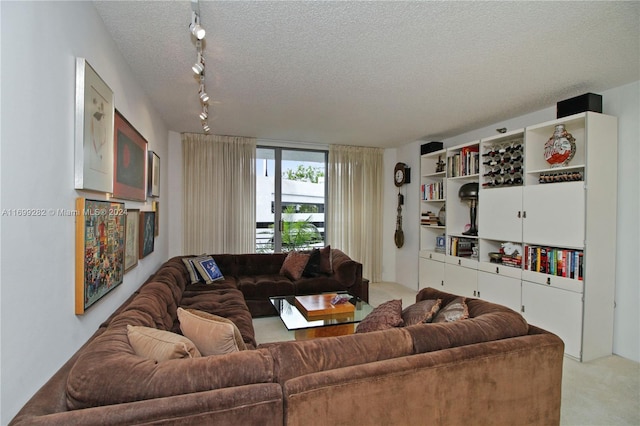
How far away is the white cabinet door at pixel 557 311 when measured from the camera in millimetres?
2928

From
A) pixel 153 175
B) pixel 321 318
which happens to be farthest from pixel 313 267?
pixel 153 175

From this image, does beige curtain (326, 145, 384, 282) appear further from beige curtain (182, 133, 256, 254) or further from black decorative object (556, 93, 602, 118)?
black decorative object (556, 93, 602, 118)

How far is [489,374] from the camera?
1454 mm

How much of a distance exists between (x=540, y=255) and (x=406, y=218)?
8.53 feet

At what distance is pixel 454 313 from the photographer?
1.79m

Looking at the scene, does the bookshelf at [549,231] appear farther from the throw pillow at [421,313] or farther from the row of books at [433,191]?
the throw pillow at [421,313]

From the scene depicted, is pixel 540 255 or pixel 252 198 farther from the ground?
pixel 252 198

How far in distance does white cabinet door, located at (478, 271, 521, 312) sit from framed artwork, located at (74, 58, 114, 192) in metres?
3.98

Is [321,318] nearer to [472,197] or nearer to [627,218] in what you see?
[472,197]

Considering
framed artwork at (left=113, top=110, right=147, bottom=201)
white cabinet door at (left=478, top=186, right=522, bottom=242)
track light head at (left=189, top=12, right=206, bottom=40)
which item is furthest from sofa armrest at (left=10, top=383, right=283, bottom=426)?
white cabinet door at (left=478, top=186, right=522, bottom=242)

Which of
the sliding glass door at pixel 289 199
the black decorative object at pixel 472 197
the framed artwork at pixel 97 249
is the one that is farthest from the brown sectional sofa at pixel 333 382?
the sliding glass door at pixel 289 199

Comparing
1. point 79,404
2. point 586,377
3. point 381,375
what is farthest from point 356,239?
point 79,404

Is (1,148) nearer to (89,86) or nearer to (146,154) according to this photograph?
(89,86)

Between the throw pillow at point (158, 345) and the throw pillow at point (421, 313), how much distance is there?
1213mm
